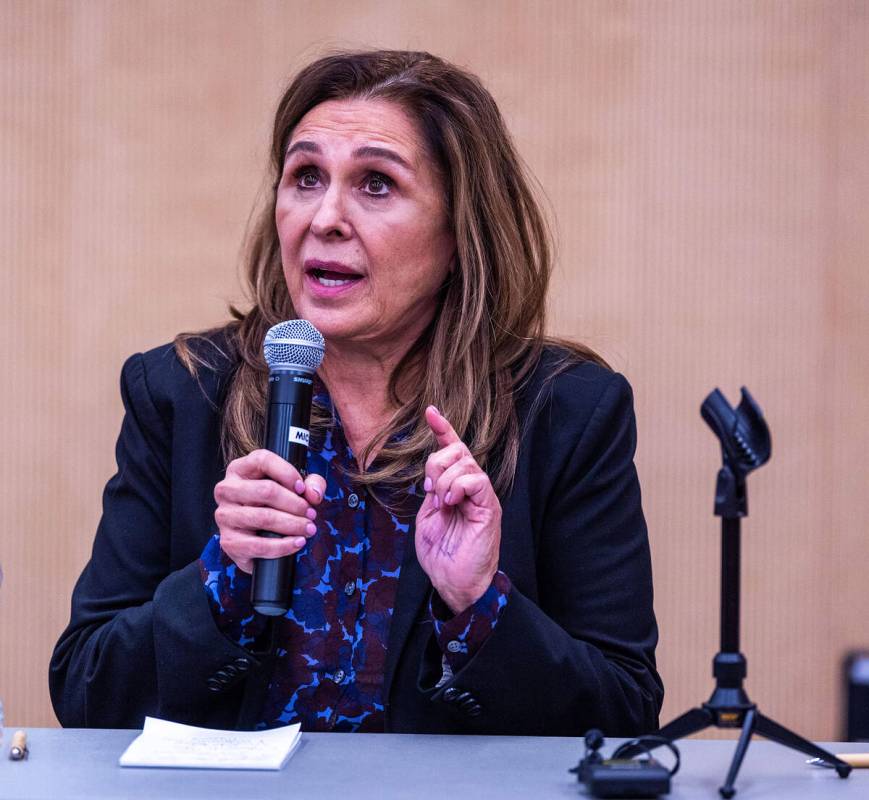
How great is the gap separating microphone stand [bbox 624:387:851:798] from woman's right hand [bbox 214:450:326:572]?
413 mm

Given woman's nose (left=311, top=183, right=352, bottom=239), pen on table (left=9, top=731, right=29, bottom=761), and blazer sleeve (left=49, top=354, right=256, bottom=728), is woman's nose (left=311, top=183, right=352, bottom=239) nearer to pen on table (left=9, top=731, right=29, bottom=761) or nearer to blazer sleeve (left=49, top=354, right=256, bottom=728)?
blazer sleeve (left=49, top=354, right=256, bottom=728)

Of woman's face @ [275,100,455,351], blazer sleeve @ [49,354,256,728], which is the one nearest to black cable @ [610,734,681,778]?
blazer sleeve @ [49,354,256,728]

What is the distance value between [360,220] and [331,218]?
51 millimetres

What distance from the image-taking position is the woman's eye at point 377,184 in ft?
5.93

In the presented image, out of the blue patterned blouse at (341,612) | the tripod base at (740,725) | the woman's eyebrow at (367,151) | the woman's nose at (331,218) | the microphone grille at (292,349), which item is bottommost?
the blue patterned blouse at (341,612)

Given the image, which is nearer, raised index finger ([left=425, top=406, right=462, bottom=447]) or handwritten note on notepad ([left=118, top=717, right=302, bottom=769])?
handwritten note on notepad ([left=118, top=717, right=302, bottom=769])

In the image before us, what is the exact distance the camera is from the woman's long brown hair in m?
1.82

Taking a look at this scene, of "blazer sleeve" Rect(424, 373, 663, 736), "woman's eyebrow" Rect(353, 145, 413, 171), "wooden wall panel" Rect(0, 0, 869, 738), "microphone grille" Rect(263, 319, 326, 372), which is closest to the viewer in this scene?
"microphone grille" Rect(263, 319, 326, 372)

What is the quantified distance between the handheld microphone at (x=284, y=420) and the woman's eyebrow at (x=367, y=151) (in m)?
0.50

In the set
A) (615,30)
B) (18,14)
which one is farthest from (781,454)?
(18,14)

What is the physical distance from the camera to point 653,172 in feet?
9.87

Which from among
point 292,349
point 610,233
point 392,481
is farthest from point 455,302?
point 610,233

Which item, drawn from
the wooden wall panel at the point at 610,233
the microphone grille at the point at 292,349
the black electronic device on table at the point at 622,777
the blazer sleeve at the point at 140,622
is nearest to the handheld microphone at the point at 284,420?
the microphone grille at the point at 292,349

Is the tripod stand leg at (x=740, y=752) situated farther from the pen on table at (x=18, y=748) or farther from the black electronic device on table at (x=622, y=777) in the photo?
the pen on table at (x=18, y=748)
